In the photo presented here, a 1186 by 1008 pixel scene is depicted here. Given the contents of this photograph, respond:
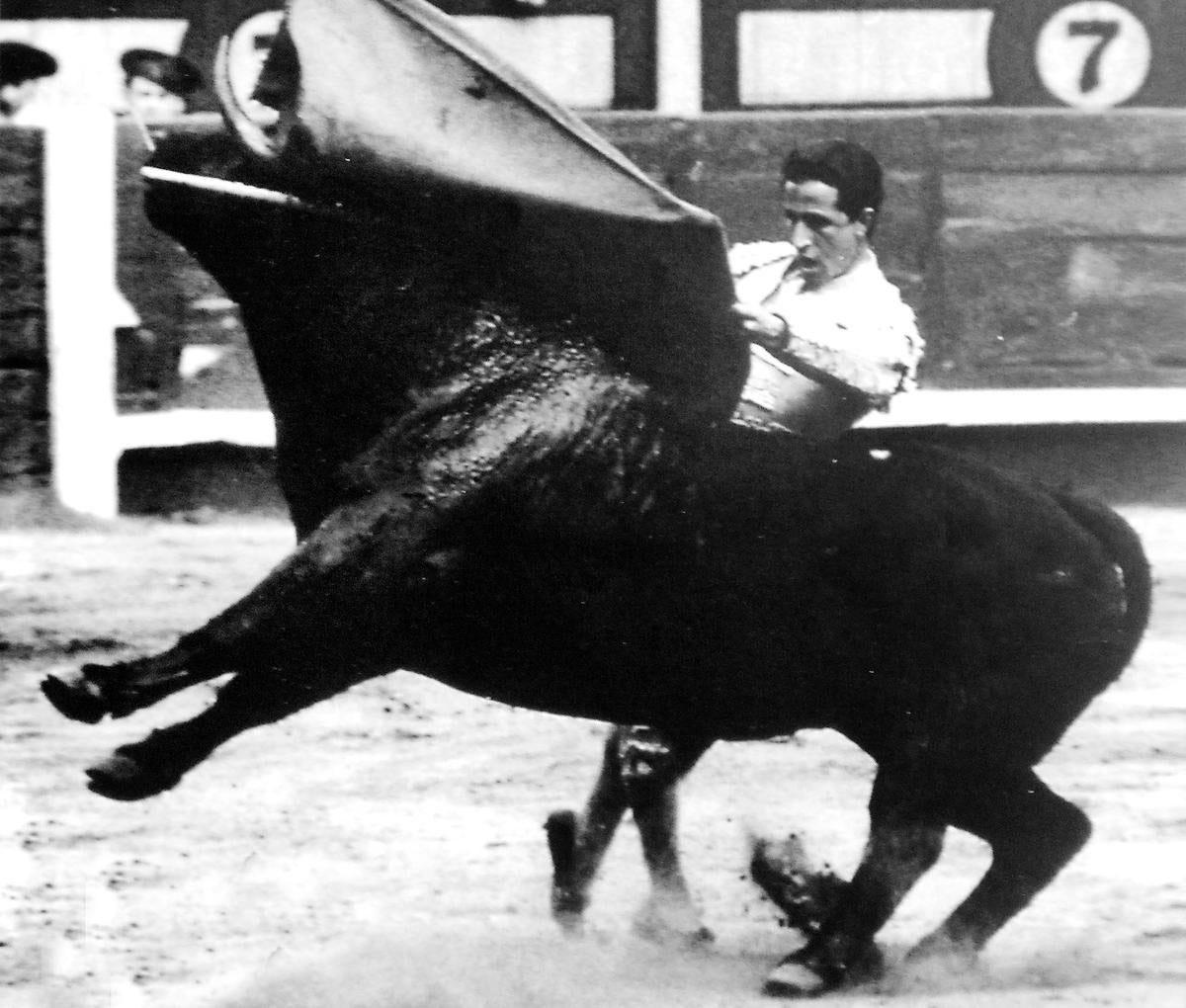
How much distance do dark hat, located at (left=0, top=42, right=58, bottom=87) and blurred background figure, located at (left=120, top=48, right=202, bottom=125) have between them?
15cm

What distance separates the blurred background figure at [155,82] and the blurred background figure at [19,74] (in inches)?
6.0

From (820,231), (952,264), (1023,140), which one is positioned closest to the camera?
(820,231)

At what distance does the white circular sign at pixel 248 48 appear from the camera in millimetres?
4020

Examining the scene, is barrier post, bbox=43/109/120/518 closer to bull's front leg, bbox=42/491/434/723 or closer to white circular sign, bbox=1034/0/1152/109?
bull's front leg, bbox=42/491/434/723

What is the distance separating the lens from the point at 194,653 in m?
3.27

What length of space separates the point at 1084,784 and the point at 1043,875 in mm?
323

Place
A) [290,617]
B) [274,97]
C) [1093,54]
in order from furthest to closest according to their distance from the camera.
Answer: [1093,54]
[274,97]
[290,617]

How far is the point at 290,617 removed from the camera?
129 inches

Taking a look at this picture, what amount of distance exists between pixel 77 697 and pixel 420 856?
2.21ft

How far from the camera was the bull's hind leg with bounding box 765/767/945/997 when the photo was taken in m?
3.51

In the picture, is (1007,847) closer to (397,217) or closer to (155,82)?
(397,217)

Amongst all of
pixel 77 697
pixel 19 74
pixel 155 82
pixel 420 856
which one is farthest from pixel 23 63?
pixel 420 856

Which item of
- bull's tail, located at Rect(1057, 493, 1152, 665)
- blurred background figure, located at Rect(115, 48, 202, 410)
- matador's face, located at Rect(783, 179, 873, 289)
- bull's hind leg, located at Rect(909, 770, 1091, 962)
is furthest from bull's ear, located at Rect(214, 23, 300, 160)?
bull's hind leg, located at Rect(909, 770, 1091, 962)

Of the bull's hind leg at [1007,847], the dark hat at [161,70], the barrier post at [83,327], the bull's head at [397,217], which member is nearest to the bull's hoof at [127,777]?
the bull's head at [397,217]
